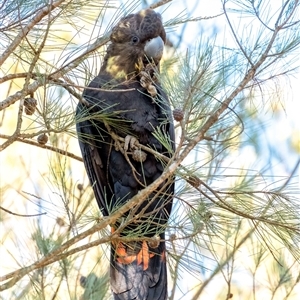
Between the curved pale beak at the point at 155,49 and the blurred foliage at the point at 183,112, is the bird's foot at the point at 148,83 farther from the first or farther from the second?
the curved pale beak at the point at 155,49

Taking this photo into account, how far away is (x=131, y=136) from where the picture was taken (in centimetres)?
262

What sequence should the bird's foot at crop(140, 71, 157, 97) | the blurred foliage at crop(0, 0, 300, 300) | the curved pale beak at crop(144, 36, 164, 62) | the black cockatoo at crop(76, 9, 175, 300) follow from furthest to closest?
the curved pale beak at crop(144, 36, 164, 62) → the black cockatoo at crop(76, 9, 175, 300) → the bird's foot at crop(140, 71, 157, 97) → the blurred foliage at crop(0, 0, 300, 300)

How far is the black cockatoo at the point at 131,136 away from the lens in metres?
2.51

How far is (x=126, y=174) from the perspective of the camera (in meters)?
2.80

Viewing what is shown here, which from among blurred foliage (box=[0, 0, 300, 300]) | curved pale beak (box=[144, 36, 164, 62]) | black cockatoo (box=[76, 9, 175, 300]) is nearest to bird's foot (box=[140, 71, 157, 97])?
black cockatoo (box=[76, 9, 175, 300])

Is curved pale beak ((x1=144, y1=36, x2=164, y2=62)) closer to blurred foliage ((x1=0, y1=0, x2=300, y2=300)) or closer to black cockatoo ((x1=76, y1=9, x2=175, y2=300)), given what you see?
black cockatoo ((x1=76, y1=9, x2=175, y2=300))

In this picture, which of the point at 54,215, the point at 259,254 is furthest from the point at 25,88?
the point at 259,254

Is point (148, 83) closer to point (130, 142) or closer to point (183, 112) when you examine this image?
point (130, 142)

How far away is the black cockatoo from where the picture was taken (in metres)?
2.51

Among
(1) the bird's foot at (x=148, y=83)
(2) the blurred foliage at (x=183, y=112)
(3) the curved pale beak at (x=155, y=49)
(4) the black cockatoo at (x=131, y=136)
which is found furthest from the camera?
(3) the curved pale beak at (x=155, y=49)

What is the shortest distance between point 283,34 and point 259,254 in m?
1.26

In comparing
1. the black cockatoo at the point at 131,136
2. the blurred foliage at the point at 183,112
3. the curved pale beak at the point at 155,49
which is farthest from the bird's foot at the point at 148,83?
the curved pale beak at the point at 155,49

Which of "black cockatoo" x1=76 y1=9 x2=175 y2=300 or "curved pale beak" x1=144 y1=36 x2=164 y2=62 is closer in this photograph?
"black cockatoo" x1=76 y1=9 x2=175 y2=300

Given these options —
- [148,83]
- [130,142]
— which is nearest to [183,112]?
[148,83]
